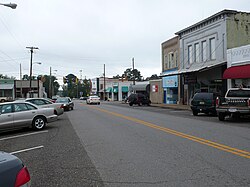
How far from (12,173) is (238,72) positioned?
78.3 feet

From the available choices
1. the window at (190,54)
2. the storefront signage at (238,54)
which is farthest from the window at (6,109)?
the window at (190,54)

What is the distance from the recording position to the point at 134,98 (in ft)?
139

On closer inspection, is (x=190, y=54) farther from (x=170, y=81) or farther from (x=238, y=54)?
(x=238, y=54)

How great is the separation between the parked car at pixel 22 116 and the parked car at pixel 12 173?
10207 millimetres

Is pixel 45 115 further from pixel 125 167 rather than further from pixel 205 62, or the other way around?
pixel 205 62

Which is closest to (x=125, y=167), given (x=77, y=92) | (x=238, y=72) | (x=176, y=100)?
(x=238, y=72)

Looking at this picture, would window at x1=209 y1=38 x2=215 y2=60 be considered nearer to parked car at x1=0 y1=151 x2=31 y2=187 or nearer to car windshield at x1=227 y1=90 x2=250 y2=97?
car windshield at x1=227 y1=90 x2=250 y2=97

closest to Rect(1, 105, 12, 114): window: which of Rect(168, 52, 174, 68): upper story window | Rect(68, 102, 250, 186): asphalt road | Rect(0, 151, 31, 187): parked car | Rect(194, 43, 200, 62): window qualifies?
Rect(68, 102, 250, 186): asphalt road

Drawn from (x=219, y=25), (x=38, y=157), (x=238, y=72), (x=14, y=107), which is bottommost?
(x=38, y=157)

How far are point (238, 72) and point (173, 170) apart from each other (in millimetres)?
20161

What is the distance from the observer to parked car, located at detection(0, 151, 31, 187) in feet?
10.0

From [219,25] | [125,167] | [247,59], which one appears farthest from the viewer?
[219,25]

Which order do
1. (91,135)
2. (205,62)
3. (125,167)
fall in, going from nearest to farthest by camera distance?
(125,167), (91,135), (205,62)

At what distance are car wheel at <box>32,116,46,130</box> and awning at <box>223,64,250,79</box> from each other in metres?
16.4
